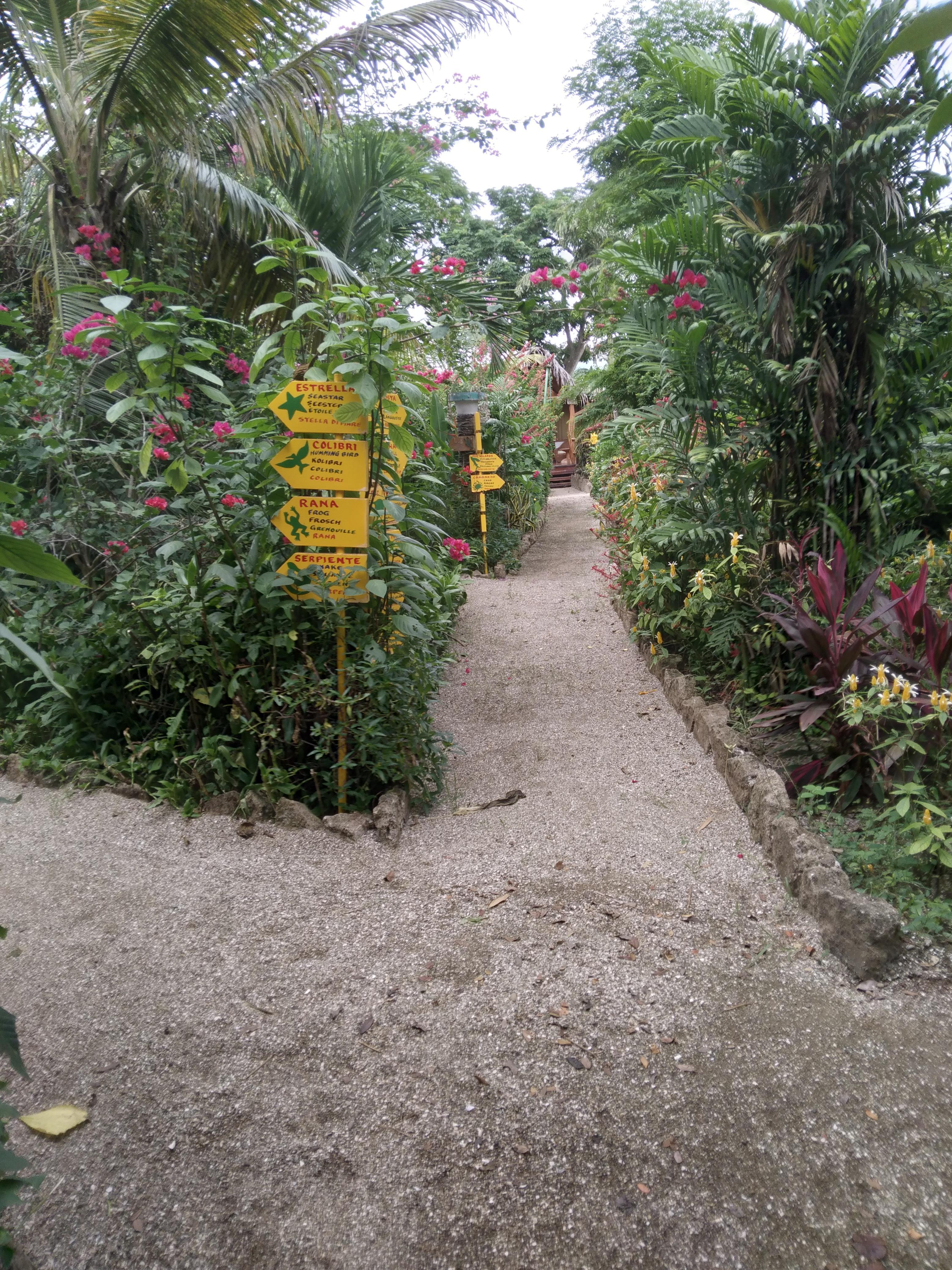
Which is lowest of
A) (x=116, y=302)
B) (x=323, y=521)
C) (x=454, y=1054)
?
(x=454, y=1054)

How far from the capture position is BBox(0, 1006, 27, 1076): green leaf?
0.87 metres

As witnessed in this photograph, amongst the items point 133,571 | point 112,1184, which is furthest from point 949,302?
point 112,1184

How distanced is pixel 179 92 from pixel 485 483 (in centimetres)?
451

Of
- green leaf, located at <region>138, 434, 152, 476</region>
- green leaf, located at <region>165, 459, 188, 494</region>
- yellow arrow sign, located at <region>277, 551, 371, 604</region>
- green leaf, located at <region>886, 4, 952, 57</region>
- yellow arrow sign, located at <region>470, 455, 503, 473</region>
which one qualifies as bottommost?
yellow arrow sign, located at <region>470, 455, 503, 473</region>

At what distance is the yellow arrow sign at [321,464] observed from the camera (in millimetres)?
2801

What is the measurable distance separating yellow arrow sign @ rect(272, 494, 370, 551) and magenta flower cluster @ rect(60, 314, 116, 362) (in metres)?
0.81

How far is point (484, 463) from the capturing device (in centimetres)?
859

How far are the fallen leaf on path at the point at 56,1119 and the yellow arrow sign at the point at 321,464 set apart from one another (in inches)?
73.4

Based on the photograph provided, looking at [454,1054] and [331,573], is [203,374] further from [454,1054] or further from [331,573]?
[454,1054]

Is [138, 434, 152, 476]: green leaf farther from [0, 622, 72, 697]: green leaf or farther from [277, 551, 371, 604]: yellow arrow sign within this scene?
[0, 622, 72, 697]: green leaf

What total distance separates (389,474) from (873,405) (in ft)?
7.73

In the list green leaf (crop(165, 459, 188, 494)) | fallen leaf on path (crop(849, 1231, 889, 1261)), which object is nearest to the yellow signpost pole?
green leaf (crop(165, 459, 188, 494))

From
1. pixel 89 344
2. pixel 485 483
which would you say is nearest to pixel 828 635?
pixel 89 344

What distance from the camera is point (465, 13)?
5.58 meters
